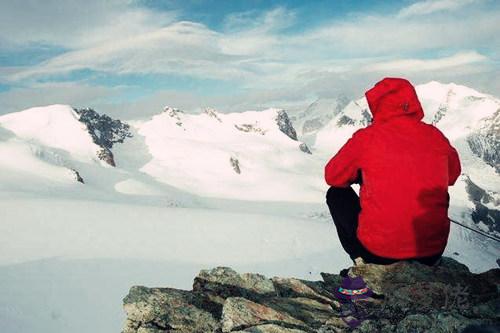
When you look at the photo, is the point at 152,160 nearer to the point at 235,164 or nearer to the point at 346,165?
the point at 235,164

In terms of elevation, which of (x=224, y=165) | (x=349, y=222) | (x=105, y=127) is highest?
(x=105, y=127)

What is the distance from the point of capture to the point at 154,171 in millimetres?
139125

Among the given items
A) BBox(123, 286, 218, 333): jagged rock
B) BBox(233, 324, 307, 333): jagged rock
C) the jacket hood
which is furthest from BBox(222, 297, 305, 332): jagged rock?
the jacket hood

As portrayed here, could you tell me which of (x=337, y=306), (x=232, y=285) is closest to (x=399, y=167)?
(x=337, y=306)

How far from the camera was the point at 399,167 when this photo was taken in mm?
5090

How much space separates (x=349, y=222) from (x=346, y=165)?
933 millimetres

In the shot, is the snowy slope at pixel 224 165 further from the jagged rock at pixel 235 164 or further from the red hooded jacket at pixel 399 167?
the red hooded jacket at pixel 399 167

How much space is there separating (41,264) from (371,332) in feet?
70.3

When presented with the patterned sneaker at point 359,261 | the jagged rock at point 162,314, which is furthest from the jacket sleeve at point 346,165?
the jagged rock at point 162,314

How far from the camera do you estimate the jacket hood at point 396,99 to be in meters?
5.18

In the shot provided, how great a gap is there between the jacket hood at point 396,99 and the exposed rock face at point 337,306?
1.98 metres

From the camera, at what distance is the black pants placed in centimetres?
584

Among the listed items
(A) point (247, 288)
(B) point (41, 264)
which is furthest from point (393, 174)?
(B) point (41, 264)

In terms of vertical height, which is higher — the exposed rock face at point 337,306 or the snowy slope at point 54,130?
the snowy slope at point 54,130
